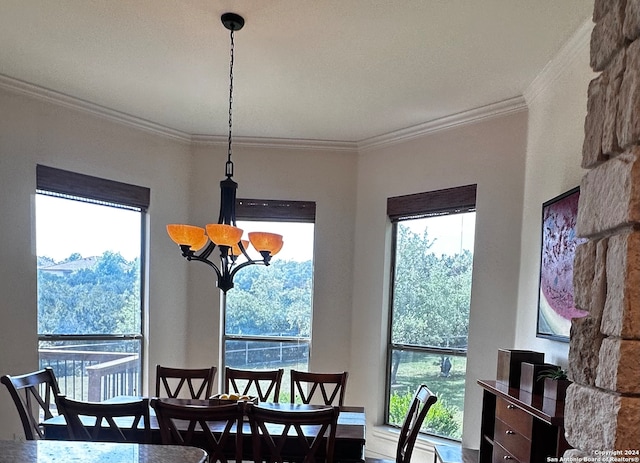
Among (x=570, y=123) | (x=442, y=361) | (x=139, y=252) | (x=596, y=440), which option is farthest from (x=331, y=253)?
(x=596, y=440)

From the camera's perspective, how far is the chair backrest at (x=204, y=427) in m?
1.99

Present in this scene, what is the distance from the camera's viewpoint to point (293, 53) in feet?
8.10

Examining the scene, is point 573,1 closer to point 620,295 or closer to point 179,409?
point 620,295

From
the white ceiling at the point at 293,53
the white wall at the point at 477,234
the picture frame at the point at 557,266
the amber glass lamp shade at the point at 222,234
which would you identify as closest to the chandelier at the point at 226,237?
the amber glass lamp shade at the point at 222,234

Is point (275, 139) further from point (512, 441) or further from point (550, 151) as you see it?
point (512, 441)

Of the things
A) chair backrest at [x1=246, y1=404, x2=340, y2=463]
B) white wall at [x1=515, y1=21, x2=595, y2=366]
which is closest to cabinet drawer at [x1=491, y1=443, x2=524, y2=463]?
white wall at [x1=515, y1=21, x2=595, y2=366]

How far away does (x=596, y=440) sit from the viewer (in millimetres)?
849

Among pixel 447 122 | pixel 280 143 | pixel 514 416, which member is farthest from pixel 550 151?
pixel 280 143

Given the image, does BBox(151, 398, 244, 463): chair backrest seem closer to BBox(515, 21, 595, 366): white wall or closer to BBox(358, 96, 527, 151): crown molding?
BBox(515, 21, 595, 366): white wall

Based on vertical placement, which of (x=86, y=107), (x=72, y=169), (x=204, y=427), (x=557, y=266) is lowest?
(x=204, y=427)

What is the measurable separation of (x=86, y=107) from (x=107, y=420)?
2379mm

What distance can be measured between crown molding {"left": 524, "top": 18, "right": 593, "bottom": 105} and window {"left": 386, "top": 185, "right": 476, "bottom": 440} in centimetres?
79

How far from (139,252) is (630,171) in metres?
3.70

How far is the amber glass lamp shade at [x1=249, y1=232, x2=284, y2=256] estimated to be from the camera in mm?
2363
